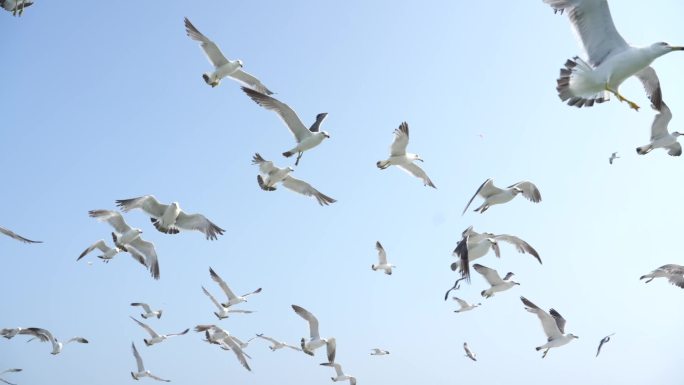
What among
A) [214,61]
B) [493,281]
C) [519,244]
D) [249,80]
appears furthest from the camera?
[249,80]

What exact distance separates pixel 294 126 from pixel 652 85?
7.69m

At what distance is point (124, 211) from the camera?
51.4 feet

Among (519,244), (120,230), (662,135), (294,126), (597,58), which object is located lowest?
(519,244)

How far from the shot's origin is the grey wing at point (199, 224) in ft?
56.0

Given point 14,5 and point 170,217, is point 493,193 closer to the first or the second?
point 170,217

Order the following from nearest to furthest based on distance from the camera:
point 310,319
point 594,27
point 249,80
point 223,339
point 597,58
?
point 594,27 → point 597,58 → point 249,80 → point 310,319 → point 223,339

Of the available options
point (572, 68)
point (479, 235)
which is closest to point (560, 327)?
point (479, 235)

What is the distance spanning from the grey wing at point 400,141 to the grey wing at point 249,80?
3.97 meters

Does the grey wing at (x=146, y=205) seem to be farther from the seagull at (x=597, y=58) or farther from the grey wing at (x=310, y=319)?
the seagull at (x=597, y=58)

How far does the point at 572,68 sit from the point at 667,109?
741 centimetres

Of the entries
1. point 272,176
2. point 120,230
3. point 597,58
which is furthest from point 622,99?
point 120,230

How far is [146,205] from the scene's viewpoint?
16.1 m

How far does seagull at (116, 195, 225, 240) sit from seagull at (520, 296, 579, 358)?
7929 mm

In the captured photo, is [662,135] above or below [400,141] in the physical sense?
below
